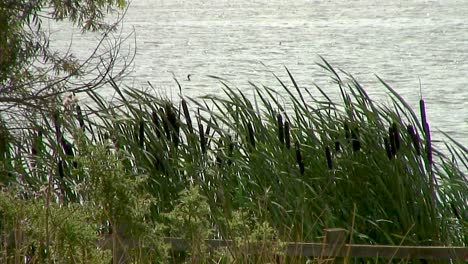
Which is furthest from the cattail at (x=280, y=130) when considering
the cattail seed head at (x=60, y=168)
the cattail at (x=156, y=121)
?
the cattail seed head at (x=60, y=168)

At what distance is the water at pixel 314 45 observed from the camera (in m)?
24.6

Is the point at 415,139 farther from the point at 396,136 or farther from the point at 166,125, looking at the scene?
the point at 166,125

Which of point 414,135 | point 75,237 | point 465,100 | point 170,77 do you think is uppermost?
point 170,77

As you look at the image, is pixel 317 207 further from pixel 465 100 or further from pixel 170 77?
pixel 170 77

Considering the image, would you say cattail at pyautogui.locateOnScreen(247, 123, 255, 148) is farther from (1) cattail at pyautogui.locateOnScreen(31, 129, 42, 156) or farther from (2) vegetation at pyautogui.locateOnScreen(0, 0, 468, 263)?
(1) cattail at pyautogui.locateOnScreen(31, 129, 42, 156)

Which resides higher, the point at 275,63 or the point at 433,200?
the point at 275,63

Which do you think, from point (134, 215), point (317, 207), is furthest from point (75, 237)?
point (317, 207)

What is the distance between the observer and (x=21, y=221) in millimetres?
3322

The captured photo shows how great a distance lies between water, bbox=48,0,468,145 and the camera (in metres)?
24.6

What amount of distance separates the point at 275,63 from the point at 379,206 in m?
27.3

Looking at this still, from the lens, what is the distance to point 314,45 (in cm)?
3925

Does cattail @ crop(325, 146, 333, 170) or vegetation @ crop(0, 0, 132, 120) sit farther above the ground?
vegetation @ crop(0, 0, 132, 120)

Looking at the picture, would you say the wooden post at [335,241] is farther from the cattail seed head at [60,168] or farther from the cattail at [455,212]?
the cattail seed head at [60,168]

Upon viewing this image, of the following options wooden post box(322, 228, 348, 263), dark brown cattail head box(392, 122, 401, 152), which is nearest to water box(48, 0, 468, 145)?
dark brown cattail head box(392, 122, 401, 152)
